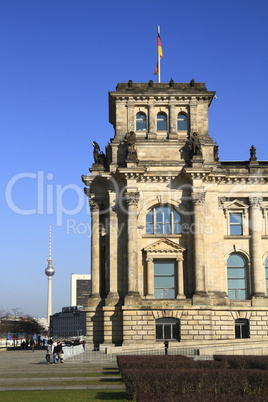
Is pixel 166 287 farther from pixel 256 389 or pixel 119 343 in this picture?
pixel 256 389

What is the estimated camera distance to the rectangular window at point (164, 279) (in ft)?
195

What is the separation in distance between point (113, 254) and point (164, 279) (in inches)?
220

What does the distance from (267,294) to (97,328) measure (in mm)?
17660

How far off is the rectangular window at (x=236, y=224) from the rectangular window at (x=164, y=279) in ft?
24.7

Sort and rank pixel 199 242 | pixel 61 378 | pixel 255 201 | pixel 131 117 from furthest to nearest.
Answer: pixel 131 117 → pixel 255 201 → pixel 199 242 → pixel 61 378

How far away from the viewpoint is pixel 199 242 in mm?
58375

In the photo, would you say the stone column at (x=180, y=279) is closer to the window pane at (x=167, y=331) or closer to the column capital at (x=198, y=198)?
the window pane at (x=167, y=331)

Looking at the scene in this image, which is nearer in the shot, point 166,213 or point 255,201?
point 166,213

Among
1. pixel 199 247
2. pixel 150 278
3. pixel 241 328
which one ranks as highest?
pixel 199 247

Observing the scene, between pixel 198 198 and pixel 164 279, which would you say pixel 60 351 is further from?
pixel 198 198

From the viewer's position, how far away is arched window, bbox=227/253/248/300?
2410 inches

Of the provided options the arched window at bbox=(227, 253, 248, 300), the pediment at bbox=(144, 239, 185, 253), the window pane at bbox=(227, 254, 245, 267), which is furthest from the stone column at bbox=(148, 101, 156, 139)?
the arched window at bbox=(227, 253, 248, 300)

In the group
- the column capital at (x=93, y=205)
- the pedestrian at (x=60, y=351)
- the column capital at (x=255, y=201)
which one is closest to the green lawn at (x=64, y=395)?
the pedestrian at (x=60, y=351)

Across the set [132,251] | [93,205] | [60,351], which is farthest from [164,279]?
[60,351]
